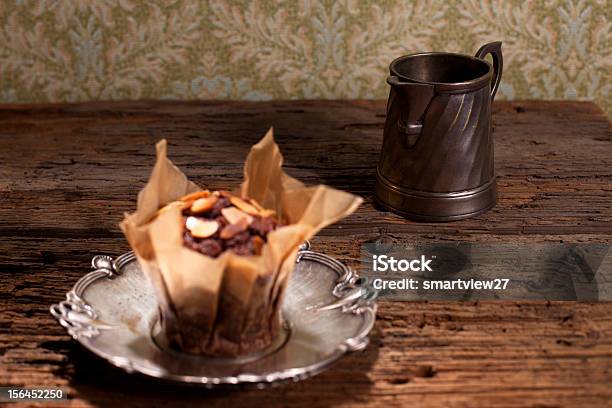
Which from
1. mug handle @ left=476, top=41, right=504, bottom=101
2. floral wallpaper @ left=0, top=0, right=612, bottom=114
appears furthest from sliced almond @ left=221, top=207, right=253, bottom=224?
floral wallpaper @ left=0, top=0, right=612, bottom=114

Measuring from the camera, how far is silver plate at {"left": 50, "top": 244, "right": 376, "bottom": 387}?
0.86 metres

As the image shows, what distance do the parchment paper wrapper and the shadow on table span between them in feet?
0.14

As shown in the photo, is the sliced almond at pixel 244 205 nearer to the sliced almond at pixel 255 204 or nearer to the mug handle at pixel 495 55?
the sliced almond at pixel 255 204

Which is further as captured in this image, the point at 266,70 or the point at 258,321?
the point at 266,70

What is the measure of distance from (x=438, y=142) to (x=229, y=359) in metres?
0.46

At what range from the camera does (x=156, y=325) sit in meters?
0.94

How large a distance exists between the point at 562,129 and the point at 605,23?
0.41m

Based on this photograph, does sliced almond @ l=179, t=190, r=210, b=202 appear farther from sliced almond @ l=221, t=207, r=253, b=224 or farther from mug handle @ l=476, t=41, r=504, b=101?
mug handle @ l=476, t=41, r=504, b=101

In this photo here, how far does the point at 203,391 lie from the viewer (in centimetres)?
88

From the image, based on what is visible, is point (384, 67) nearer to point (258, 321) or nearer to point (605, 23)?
point (605, 23)

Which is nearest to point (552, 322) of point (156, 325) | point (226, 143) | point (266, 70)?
point (156, 325)

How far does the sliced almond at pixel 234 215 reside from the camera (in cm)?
91

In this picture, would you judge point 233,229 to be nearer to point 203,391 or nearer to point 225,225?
point 225,225

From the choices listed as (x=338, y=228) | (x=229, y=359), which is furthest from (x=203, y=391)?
(x=338, y=228)
